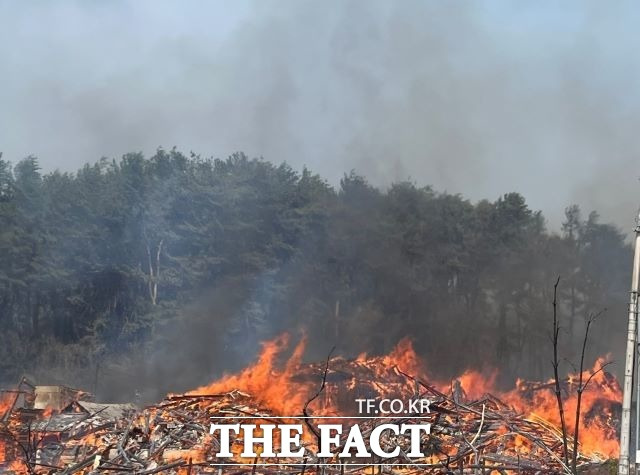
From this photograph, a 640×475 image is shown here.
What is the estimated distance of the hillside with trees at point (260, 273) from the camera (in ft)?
146

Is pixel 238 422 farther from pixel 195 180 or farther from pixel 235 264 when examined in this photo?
pixel 195 180

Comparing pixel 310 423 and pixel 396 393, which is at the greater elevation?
pixel 396 393

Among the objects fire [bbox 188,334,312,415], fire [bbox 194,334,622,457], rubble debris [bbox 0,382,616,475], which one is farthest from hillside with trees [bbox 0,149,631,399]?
rubble debris [bbox 0,382,616,475]

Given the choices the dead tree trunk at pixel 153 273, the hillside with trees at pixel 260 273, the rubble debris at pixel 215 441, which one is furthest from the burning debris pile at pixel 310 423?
the dead tree trunk at pixel 153 273

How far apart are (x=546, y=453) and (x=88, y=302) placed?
39342 millimetres

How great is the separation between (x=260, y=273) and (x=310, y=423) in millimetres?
33818

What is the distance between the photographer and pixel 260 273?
178 feet

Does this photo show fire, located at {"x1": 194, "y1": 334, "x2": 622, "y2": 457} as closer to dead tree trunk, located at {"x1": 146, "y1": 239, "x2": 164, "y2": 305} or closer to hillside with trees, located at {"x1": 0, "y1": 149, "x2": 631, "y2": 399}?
hillside with trees, located at {"x1": 0, "y1": 149, "x2": 631, "y2": 399}

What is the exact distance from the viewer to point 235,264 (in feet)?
180

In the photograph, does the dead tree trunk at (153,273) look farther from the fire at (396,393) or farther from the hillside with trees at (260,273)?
the fire at (396,393)

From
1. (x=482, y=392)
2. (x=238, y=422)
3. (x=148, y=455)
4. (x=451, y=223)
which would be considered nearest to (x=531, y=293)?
(x=451, y=223)

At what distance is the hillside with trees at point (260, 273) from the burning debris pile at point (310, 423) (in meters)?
13.8

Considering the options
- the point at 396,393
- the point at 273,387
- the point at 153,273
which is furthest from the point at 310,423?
the point at 153,273

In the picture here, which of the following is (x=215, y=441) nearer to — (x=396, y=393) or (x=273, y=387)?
(x=273, y=387)
